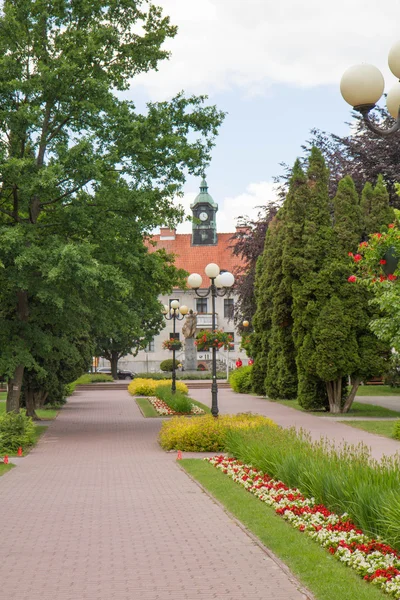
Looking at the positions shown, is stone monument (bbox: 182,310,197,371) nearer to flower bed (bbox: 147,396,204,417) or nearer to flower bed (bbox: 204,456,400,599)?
flower bed (bbox: 147,396,204,417)

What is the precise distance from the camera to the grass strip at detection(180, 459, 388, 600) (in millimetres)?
6605

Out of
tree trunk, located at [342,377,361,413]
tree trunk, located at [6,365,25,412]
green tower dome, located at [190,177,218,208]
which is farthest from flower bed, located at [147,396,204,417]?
green tower dome, located at [190,177,218,208]

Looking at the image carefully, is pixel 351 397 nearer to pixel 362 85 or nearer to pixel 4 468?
pixel 4 468

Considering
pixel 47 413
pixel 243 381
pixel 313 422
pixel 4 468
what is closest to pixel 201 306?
pixel 243 381

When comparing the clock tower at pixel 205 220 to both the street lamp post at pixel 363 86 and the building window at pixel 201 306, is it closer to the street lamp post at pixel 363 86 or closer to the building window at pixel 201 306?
the building window at pixel 201 306

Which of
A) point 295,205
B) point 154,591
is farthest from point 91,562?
point 295,205

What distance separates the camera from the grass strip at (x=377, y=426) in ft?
70.0

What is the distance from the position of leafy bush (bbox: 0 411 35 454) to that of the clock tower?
2671 inches

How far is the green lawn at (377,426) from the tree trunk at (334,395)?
12.1ft

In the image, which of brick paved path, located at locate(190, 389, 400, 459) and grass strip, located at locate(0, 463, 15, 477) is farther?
brick paved path, located at locate(190, 389, 400, 459)

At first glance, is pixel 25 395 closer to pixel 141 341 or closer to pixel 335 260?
pixel 335 260

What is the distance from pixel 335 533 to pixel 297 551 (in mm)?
541

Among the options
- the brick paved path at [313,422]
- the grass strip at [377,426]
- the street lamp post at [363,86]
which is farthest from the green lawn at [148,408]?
the street lamp post at [363,86]

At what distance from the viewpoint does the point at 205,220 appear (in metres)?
86.9
